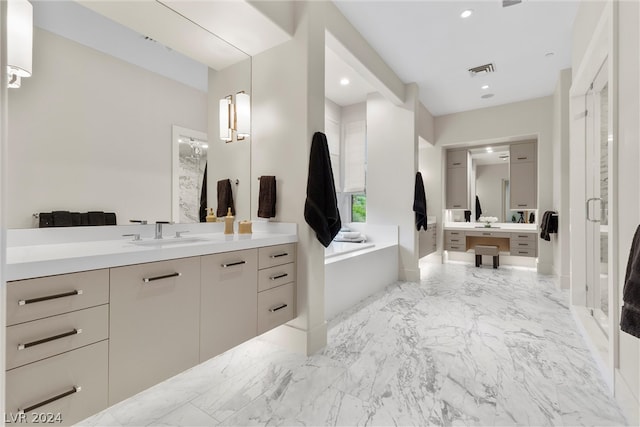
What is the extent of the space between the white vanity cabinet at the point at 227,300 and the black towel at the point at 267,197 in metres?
0.50

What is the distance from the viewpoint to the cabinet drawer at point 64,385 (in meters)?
0.93

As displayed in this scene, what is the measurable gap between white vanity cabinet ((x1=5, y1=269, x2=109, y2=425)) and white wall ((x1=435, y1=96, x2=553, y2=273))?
577cm

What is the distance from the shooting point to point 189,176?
2057mm

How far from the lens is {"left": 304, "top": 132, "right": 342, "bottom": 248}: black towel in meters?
2.07

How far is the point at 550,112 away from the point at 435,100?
181 cm

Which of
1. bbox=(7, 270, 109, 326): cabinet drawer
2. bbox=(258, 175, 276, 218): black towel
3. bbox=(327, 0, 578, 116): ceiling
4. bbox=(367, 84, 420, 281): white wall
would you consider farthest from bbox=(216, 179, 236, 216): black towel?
bbox=(367, 84, 420, 281): white wall

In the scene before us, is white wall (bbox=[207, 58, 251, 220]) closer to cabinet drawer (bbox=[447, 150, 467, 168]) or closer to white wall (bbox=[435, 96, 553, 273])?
white wall (bbox=[435, 96, 553, 273])

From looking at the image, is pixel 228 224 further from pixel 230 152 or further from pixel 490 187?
pixel 490 187

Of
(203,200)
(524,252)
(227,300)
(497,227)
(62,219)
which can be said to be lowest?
(524,252)

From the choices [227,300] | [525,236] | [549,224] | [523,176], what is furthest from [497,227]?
[227,300]

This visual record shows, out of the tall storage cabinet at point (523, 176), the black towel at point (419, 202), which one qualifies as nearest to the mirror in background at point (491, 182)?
the tall storage cabinet at point (523, 176)

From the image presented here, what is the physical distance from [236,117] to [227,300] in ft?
4.90

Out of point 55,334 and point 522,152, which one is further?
point 522,152

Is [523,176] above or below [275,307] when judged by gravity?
above
